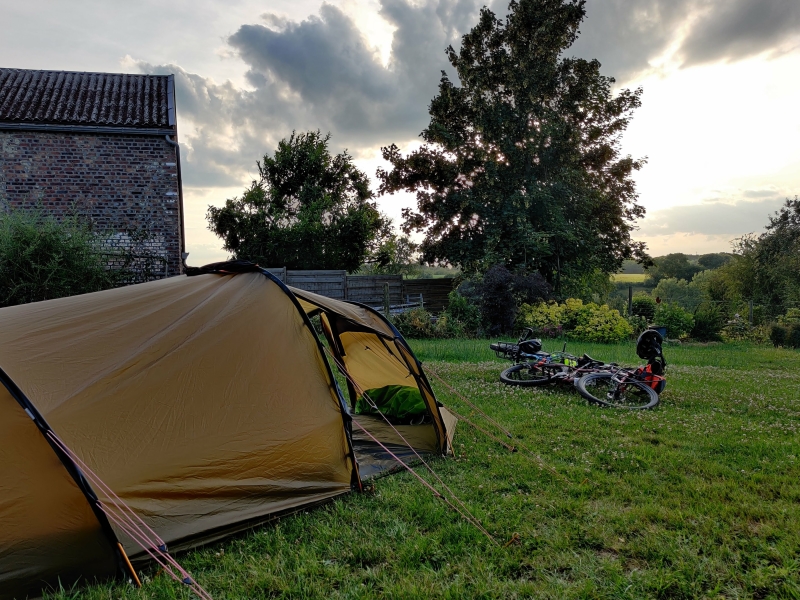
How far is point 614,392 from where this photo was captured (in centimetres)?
630

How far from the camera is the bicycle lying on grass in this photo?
6305mm

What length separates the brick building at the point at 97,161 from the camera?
11.3 metres

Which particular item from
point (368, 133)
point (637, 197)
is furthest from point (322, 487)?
point (637, 197)

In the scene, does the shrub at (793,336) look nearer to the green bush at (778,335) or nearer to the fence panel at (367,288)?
the green bush at (778,335)

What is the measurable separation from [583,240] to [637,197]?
372cm

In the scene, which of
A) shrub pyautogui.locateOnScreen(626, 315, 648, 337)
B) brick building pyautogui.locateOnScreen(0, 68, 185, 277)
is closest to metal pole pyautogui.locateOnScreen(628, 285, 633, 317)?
shrub pyautogui.locateOnScreen(626, 315, 648, 337)

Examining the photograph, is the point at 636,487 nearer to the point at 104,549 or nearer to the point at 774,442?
the point at 774,442

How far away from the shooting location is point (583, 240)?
18.8 meters

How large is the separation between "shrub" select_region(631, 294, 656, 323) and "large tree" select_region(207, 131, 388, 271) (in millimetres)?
11096

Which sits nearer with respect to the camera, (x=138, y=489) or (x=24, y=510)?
(x=24, y=510)

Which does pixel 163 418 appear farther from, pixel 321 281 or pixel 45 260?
pixel 321 281

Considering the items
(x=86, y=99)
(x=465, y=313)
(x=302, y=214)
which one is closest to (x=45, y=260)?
(x=86, y=99)

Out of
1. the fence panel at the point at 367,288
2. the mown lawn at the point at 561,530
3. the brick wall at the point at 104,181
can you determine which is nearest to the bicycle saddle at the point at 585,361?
the mown lawn at the point at 561,530

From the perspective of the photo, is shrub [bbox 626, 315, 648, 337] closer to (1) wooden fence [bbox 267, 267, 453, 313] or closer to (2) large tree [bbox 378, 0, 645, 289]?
(2) large tree [bbox 378, 0, 645, 289]
